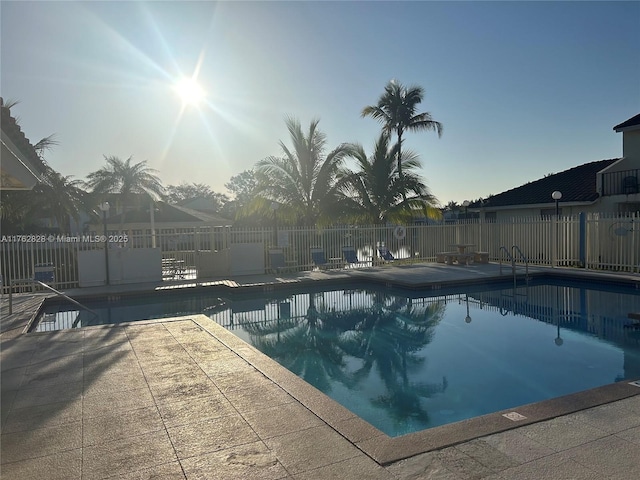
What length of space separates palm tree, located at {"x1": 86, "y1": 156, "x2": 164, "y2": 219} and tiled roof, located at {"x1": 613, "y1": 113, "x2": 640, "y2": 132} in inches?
1074

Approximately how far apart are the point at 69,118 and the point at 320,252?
360 inches

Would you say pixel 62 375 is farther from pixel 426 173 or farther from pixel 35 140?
pixel 35 140

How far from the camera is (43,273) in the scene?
13383mm

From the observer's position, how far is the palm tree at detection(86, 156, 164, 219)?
1267 inches

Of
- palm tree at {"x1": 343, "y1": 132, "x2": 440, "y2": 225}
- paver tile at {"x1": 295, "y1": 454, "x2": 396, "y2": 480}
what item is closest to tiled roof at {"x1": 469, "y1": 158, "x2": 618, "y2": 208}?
palm tree at {"x1": 343, "y1": 132, "x2": 440, "y2": 225}

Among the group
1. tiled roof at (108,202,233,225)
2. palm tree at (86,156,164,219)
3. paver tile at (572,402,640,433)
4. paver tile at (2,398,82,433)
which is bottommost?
paver tile at (572,402,640,433)

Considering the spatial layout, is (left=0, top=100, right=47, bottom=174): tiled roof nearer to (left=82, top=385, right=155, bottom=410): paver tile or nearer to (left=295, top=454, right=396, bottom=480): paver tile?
(left=82, top=385, right=155, bottom=410): paver tile

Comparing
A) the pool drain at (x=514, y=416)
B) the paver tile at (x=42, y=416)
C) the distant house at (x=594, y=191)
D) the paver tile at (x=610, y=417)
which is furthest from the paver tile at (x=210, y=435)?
the distant house at (x=594, y=191)

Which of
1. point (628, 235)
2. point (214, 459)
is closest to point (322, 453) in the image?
point (214, 459)

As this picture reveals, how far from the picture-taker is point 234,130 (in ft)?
60.2

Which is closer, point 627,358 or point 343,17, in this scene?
point 627,358

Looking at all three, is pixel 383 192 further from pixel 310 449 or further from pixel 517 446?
pixel 310 449

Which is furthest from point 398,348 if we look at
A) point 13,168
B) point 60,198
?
point 60,198

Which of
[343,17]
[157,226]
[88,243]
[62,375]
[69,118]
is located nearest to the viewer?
[62,375]
